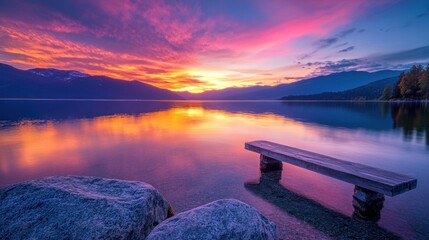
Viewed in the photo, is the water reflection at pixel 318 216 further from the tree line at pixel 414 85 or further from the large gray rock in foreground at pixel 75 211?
the tree line at pixel 414 85

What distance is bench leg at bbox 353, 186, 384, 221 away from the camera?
7.29 meters

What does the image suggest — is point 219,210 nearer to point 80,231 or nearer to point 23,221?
point 80,231

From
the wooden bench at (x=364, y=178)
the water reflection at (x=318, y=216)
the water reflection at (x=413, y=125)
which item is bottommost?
the water reflection at (x=413, y=125)

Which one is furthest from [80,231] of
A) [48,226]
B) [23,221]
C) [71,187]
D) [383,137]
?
[383,137]

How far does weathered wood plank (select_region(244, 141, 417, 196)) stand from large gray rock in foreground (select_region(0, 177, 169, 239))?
235 inches

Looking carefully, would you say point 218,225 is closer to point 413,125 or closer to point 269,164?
point 269,164

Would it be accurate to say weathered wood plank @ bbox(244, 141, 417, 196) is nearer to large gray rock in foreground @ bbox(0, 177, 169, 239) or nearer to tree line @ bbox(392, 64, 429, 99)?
large gray rock in foreground @ bbox(0, 177, 169, 239)

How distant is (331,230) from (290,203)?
184 centimetres

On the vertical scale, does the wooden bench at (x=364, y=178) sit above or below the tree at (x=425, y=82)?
below

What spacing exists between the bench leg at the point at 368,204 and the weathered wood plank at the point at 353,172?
54 cm

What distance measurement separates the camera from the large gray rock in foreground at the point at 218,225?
4.07 metres

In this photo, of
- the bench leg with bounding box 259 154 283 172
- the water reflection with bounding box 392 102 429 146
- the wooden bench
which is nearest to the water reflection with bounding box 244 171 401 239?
the wooden bench

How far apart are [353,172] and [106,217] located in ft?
24.1

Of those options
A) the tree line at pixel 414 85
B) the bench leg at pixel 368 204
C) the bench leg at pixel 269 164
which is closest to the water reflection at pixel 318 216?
the bench leg at pixel 368 204
